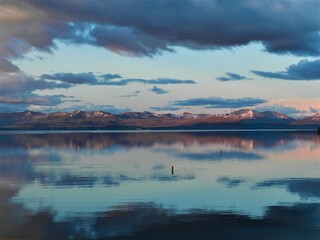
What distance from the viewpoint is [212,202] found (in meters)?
49.8

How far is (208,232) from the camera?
37562mm

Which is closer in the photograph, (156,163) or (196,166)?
(196,166)

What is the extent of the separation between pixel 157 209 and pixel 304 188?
23.5 m

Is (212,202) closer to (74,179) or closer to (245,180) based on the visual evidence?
(245,180)

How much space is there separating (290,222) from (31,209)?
24.1 metres

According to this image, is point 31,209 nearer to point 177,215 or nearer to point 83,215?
point 83,215

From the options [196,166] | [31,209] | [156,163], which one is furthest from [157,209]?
[156,163]

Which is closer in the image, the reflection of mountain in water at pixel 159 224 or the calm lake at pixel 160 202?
the reflection of mountain in water at pixel 159 224

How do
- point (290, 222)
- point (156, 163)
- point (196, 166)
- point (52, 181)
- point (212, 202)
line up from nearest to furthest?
1. point (290, 222)
2. point (212, 202)
3. point (52, 181)
4. point (196, 166)
5. point (156, 163)

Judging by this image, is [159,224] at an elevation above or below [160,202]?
below

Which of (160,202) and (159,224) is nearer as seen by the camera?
(159,224)

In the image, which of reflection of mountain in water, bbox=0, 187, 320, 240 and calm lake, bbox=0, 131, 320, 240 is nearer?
reflection of mountain in water, bbox=0, 187, 320, 240

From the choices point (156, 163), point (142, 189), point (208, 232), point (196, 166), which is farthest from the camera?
point (156, 163)

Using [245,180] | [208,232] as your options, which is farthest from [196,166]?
[208,232]
